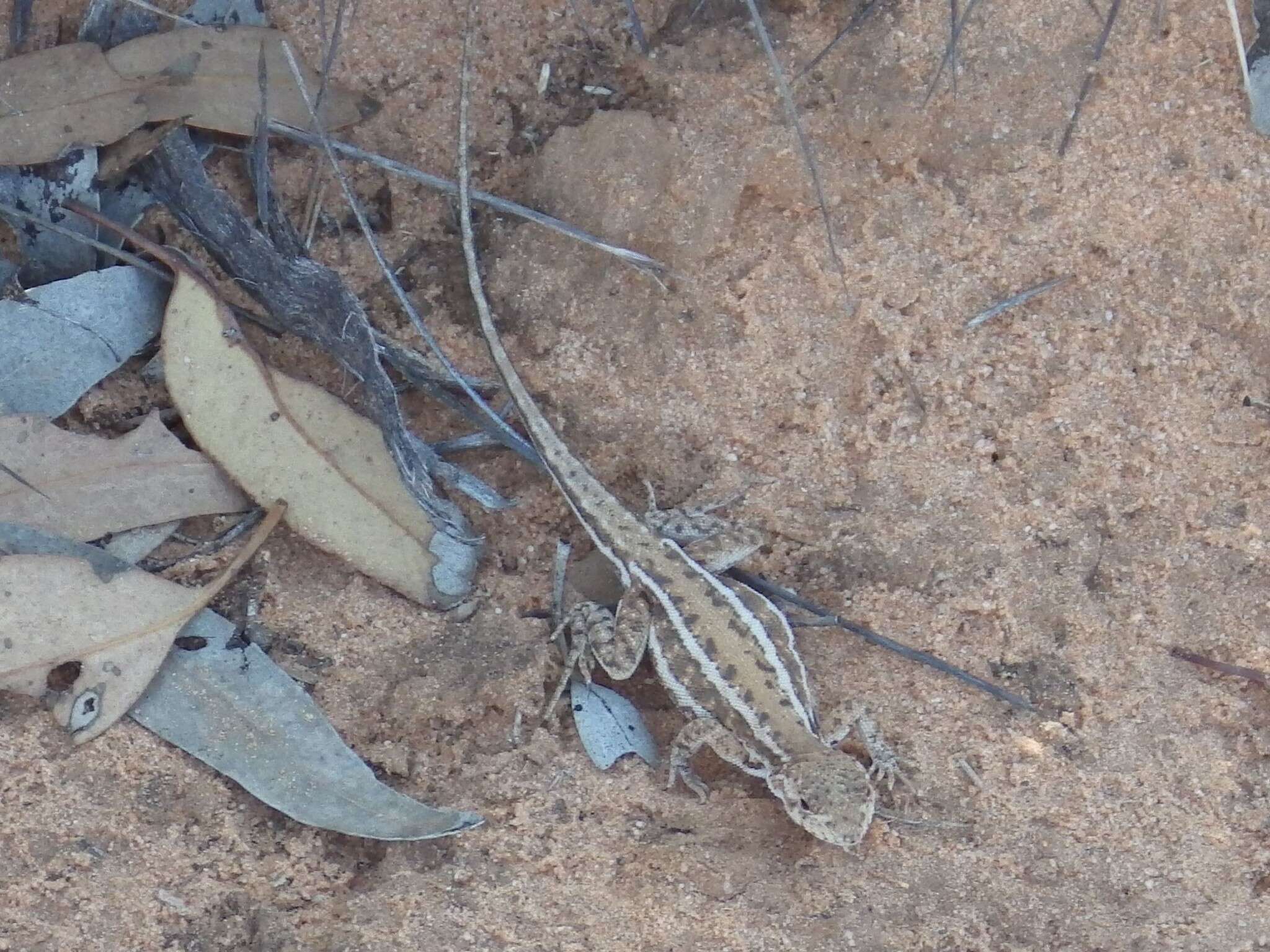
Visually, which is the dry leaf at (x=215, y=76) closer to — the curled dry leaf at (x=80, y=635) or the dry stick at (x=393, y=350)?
the dry stick at (x=393, y=350)

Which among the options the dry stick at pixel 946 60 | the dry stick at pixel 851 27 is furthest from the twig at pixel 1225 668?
the dry stick at pixel 851 27

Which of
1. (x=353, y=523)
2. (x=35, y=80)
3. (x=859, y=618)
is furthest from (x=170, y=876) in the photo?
(x=35, y=80)

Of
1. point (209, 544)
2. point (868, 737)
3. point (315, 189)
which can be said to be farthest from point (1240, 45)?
point (209, 544)

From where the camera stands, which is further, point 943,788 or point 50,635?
point 943,788

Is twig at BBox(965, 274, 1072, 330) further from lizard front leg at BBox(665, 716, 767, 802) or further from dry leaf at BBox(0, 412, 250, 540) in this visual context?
dry leaf at BBox(0, 412, 250, 540)

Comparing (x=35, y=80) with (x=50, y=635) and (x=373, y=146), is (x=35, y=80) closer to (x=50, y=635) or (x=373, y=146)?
(x=373, y=146)
